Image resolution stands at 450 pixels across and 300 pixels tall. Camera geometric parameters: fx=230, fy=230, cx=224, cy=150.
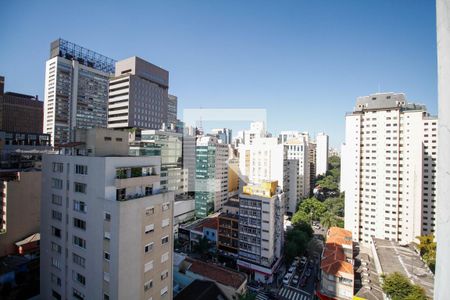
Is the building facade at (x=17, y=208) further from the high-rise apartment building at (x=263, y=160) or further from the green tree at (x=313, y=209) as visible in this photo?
the green tree at (x=313, y=209)

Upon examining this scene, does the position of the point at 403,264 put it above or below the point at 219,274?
below

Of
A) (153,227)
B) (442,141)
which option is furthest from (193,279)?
(442,141)

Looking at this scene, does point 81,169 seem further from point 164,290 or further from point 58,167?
point 164,290

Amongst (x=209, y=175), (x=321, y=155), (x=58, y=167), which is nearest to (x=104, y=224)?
(x=58, y=167)

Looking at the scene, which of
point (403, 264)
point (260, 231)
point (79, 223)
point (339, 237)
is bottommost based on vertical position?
point (403, 264)

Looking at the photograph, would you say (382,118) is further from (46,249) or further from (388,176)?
(46,249)
